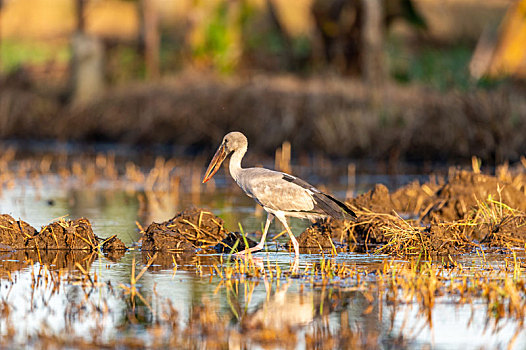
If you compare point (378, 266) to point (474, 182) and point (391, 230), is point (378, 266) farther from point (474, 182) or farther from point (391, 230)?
point (474, 182)

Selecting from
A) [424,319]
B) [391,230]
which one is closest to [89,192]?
[391,230]

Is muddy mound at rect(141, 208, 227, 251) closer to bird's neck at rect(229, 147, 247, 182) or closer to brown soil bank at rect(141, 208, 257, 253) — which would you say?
brown soil bank at rect(141, 208, 257, 253)

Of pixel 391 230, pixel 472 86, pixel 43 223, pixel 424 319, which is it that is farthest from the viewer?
pixel 472 86

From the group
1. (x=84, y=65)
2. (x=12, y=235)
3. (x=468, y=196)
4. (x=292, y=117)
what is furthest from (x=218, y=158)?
(x=84, y=65)

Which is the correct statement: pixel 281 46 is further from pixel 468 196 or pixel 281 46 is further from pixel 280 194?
pixel 280 194

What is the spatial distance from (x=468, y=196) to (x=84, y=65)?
59.9 feet

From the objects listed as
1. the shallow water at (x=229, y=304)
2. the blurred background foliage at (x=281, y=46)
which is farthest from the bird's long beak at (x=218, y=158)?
the blurred background foliage at (x=281, y=46)

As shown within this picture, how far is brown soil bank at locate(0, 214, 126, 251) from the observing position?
880 centimetres

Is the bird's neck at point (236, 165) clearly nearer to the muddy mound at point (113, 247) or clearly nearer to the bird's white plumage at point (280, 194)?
the bird's white plumage at point (280, 194)

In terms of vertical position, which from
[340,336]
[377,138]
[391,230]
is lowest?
[340,336]

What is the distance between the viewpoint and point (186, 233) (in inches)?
356

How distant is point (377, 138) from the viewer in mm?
19609

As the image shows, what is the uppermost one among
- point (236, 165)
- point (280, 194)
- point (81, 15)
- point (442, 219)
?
point (81, 15)

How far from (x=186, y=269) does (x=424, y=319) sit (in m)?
2.40
